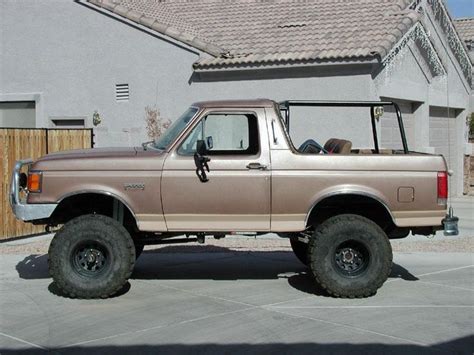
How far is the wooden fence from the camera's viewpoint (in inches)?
490

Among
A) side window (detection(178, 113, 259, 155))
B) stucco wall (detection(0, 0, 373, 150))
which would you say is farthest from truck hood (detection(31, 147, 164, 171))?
stucco wall (detection(0, 0, 373, 150))

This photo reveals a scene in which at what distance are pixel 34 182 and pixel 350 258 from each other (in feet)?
11.8

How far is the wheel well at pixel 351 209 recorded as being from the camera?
28.3 feet

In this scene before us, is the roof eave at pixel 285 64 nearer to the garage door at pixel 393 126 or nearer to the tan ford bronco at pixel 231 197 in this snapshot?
the garage door at pixel 393 126

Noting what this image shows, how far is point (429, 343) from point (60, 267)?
3.98 m

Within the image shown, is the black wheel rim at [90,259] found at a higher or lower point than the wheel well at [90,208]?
lower

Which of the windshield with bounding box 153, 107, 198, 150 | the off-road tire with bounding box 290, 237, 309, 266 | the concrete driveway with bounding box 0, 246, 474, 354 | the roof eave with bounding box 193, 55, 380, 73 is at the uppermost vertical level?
the roof eave with bounding box 193, 55, 380, 73

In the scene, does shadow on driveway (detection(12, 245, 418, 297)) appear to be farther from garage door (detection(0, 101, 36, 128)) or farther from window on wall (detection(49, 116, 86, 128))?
garage door (detection(0, 101, 36, 128))

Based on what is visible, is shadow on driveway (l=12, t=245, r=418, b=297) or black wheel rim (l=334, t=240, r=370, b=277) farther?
shadow on driveway (l=12, t=245, r=418, b=297)

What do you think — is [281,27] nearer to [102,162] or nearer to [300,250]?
[300,250]

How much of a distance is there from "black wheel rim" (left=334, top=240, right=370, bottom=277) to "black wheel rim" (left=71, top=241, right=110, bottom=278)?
8.47 feet

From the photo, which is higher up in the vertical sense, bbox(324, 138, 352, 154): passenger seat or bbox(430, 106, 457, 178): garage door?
bbox(430, 106, 457, 178): garage door

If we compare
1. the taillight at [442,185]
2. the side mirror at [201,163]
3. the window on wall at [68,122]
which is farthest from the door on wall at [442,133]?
the side mirror at [201,163]

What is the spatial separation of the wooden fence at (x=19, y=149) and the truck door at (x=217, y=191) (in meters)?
5.07
